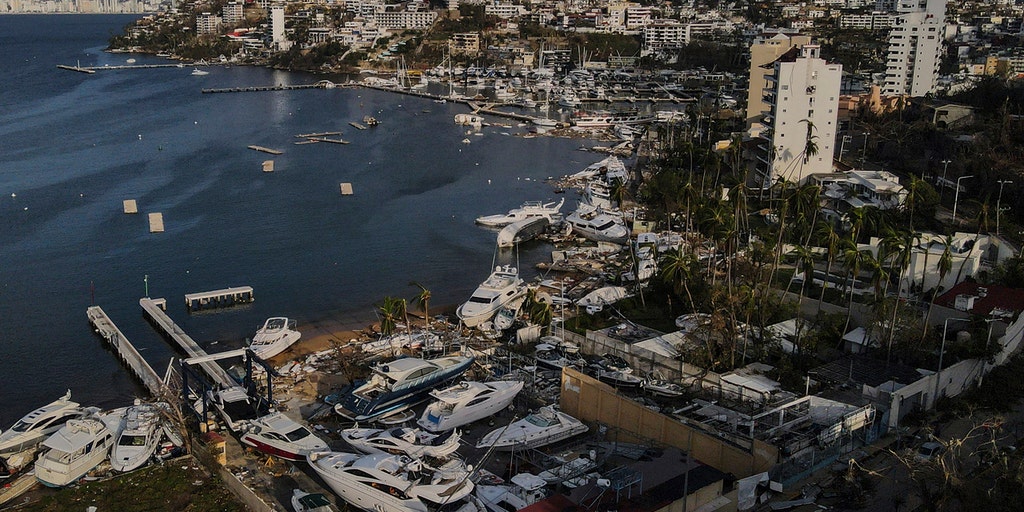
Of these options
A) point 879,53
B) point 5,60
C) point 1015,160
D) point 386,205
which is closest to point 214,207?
point 386,205

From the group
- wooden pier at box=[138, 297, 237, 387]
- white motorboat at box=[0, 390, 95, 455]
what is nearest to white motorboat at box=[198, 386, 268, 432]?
wooden pier at box=[138, 297, 237, 387]

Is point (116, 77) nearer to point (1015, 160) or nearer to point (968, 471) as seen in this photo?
point (1015, 160)

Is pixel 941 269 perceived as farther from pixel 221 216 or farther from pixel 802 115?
pixel 221 216

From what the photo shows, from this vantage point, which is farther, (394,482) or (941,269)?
(941,269)

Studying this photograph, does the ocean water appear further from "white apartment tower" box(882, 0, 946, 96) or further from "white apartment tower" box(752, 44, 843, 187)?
"white apartment tower" box(882, 0, 946, 96)

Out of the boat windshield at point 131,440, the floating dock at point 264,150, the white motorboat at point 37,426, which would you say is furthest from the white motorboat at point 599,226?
the floating dock at point 264,150

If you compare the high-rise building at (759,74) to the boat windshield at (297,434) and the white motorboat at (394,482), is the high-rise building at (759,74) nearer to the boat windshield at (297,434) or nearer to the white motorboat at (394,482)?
the boat windshield at (297,434)

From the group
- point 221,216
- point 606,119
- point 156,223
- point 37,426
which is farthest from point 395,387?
point 606,119
